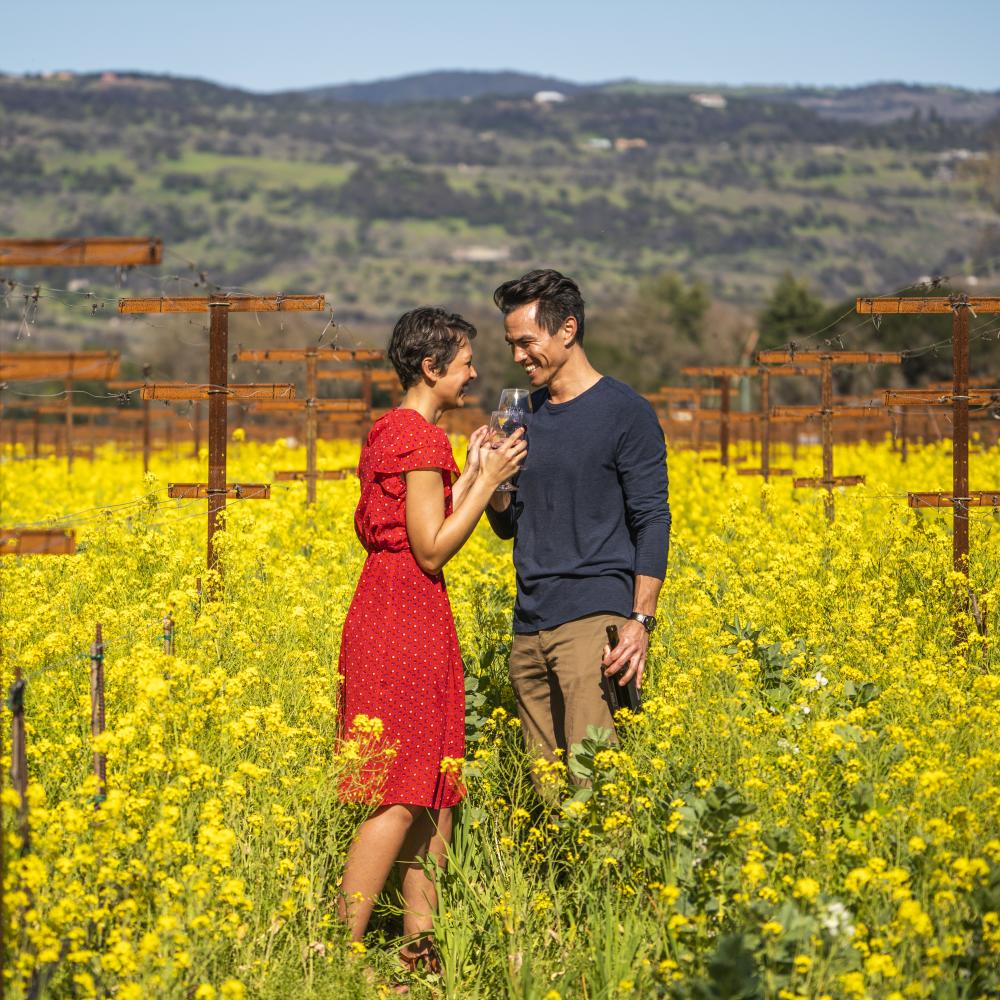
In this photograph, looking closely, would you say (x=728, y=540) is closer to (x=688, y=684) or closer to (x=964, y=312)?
(x=964, y=312)

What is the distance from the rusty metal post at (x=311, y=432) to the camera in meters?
14.0

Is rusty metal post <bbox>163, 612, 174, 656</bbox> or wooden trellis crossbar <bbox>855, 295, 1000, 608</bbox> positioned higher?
wooden trellis crossbar <bbox>855, 295, 1000, 608</bbox>

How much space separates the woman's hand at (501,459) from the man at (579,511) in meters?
0.27

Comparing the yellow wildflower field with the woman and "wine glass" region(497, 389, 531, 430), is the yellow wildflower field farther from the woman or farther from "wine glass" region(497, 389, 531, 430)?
"wine glass" region(497, 389, 531, 430)

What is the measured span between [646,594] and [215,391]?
4.04 metres

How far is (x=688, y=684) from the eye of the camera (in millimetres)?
5613

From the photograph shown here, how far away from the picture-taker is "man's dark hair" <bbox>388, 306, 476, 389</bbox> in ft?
15.1

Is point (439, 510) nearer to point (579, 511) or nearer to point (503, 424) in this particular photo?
point (503, 424)

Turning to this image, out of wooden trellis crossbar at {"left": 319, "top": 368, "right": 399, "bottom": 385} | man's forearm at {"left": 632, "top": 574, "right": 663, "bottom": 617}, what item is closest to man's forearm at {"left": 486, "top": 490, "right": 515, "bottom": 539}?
man's forearm at {"left": 632, "top": 574, "right": 663, "bottom": 617}

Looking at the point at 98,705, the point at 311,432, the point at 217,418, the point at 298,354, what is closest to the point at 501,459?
the point at 98,705

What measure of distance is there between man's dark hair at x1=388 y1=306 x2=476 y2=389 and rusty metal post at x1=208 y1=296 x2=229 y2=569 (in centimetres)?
370

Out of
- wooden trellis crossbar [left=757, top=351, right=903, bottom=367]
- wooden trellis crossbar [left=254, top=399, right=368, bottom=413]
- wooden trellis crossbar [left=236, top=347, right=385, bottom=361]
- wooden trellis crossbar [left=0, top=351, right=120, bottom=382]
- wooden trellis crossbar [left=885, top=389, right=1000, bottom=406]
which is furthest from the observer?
wooden trellis crossbar [left=254, top=399, right=368, bottom=413]

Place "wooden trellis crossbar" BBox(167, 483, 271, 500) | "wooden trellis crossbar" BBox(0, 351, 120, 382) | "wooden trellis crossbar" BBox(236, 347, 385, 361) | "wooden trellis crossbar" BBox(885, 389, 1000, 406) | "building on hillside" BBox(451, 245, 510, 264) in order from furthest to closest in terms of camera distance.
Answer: "building on hillside" BBox(451, 245, 510, 264) < "wooden trellis crossbar" BBox(236, 347, 385, 361) < "wooden trellis crossbar" BBox(885, 389, 1000, 406) < "wooden trellis crossbar" BBox(167, 483, 271, 500) < "wooden trellis crossbar" BBox(0, 351, 120, 382)

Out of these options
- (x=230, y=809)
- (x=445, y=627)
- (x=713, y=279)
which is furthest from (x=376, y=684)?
(x=713, y=279)
